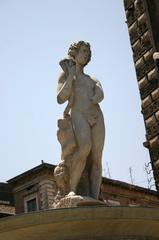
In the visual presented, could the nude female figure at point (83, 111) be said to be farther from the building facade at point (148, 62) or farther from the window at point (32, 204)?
the window at point (32, 204)

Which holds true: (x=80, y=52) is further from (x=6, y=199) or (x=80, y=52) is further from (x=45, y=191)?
(x=6, y=199)

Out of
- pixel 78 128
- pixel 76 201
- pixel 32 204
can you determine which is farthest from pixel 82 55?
pixel 32 204

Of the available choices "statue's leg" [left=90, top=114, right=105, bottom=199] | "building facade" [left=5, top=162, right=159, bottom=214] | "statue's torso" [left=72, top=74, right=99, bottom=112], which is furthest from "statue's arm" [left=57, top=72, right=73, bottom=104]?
"building facade" [left=5, top=162, right=159, bottom=214]

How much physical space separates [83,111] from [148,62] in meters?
Answer: 14.8

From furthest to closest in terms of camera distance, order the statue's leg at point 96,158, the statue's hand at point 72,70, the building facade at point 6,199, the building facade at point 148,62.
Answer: the building facade at point 6,199, the building facade at point 148,62, the statue's hand at point 72,70, the statue's leg at point 96,158

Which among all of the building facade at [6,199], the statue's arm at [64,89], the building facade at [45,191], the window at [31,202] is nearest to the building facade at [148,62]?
the statue's arm at [64,89]

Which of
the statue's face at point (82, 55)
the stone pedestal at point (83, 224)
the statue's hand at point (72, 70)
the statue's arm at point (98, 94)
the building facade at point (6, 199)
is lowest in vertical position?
the stone pedestal at point (83, 224)

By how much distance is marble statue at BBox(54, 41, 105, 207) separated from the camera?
29.5 ft

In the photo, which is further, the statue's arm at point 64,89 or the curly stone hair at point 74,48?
the curly stone hair at point 74,48

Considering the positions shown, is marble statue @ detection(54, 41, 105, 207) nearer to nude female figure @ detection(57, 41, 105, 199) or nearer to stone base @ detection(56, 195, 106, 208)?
nude female figure @ detection(57, 41, 105, 199)

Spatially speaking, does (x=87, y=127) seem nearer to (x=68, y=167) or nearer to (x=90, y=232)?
(x=68, y=167)

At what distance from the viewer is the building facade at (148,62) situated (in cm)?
2275

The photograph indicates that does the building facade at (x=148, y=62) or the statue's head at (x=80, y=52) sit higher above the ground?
the building facade at (x=148, y=62)

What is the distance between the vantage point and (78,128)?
356 inches
